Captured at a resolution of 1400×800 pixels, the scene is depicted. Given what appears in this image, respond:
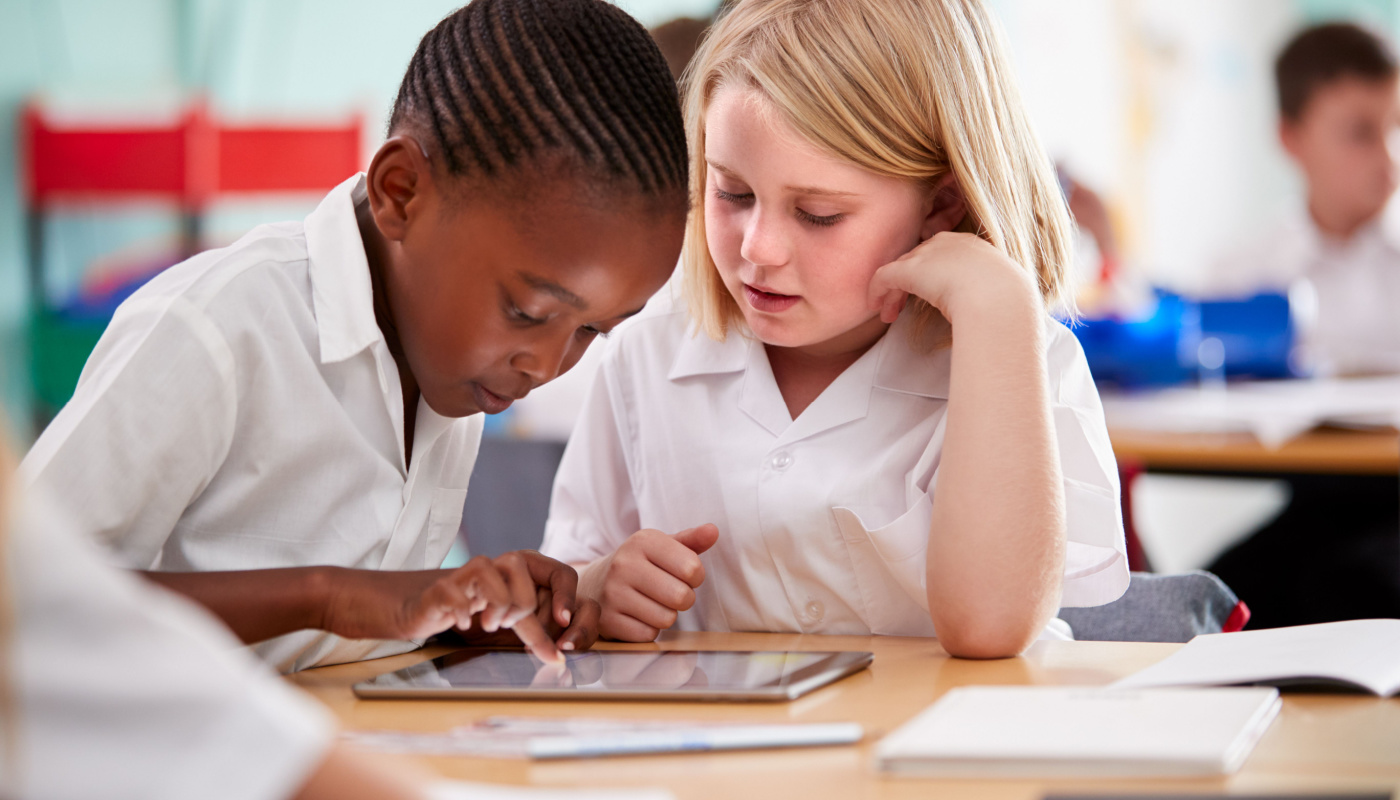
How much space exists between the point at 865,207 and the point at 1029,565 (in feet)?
1.15

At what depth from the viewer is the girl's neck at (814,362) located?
128cm

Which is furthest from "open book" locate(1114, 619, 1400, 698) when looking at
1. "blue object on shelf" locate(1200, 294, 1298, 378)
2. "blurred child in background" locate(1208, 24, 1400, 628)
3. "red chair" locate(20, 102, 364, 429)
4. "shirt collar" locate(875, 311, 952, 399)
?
"red chair" locate(20, 102, 364, 429)

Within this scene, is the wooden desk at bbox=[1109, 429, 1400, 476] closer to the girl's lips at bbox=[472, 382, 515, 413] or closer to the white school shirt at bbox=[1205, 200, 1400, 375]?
the girl's lips at bbox=[472, 382, 515, 413]

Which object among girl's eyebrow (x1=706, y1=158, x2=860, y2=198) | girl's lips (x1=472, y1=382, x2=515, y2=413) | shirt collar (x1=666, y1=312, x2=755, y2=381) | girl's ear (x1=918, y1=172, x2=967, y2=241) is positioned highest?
girl's eyebrow (x1=706, y1=158, x2=860, y2=198)

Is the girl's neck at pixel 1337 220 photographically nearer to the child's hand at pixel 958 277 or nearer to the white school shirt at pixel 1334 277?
the white school shirt at pixel 1334 277

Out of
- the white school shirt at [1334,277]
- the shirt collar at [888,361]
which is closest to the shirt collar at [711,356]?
the shirt collar at [888,361]

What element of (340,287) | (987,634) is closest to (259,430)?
(340,287)

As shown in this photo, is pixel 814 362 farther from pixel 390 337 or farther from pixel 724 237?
pixel 390 337

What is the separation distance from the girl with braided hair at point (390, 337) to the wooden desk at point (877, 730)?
8 cm

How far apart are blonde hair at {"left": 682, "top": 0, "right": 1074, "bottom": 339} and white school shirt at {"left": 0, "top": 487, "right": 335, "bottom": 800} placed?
83 centimetres

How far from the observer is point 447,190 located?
0.94 m

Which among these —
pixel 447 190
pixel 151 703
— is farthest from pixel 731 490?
pixel 151 703

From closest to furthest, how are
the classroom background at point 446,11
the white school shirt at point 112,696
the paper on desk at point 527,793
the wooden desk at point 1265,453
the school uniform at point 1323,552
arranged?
the white school shirt at point 112,696 < the paper on desk at point 527,793 < the wooden desk at point 1265,453 < the school uniform at point 1323,552 < the classroom background at point 446,11

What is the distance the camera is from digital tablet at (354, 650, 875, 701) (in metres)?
0.79
